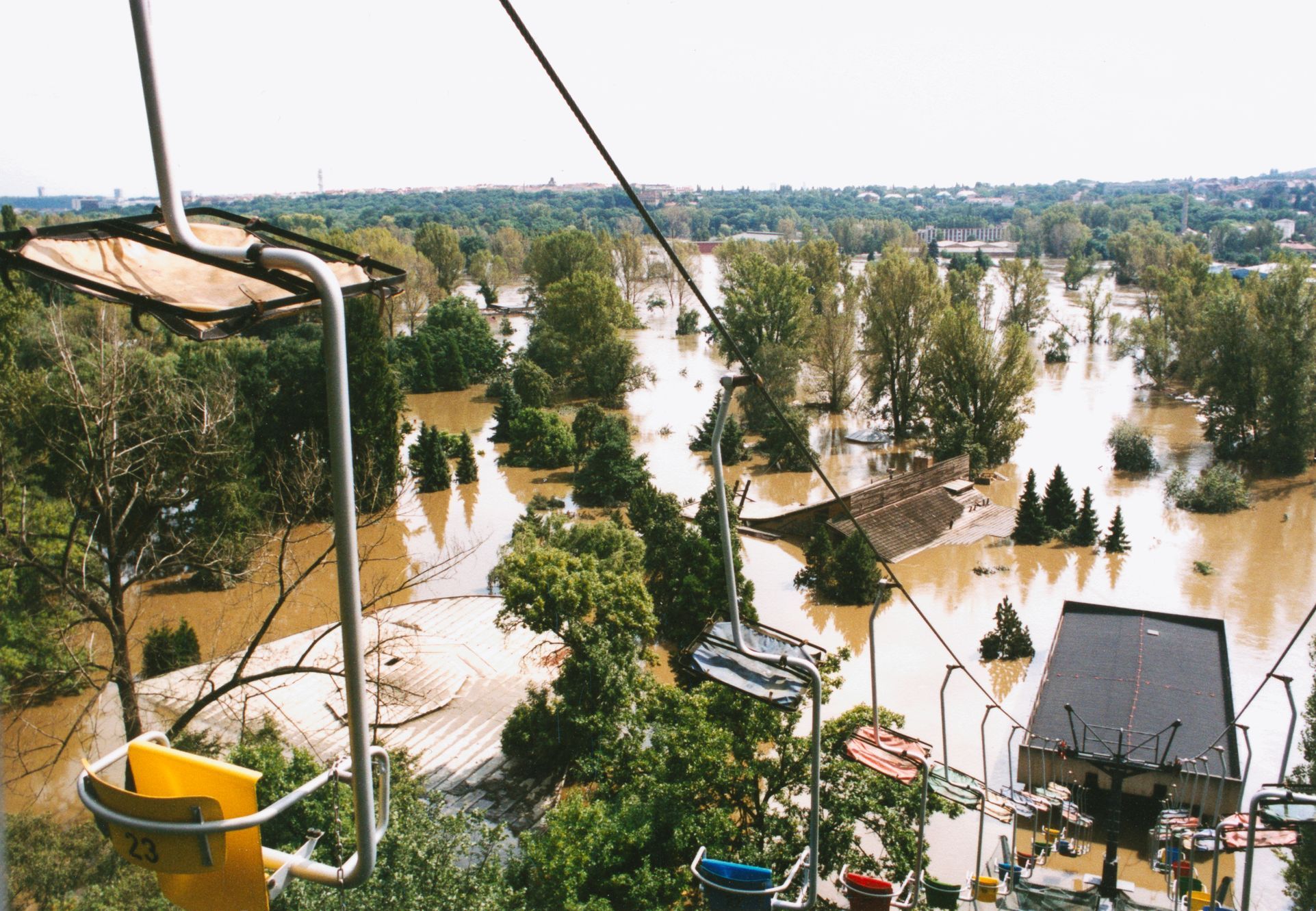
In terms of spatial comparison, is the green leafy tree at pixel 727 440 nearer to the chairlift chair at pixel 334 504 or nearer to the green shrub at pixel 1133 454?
the green shrub at pixel 1133 454

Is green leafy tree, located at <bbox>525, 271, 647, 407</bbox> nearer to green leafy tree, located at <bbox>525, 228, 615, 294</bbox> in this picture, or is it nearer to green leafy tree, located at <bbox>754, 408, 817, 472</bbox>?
green leafy tree, located at <bbox>754, 408, 817, 472</bbox>

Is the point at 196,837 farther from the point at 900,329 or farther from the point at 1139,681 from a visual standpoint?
the point at 900,329

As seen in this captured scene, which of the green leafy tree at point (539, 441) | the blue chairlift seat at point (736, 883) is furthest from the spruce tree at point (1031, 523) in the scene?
the blue chairlift seat at point (736, 883)

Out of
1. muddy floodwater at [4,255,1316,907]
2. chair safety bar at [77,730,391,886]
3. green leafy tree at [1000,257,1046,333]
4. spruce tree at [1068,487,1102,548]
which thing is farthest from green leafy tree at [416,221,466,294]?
chair safety bar at [77,730,391,886]

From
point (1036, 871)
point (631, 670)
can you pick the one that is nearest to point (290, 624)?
point (631, 670)

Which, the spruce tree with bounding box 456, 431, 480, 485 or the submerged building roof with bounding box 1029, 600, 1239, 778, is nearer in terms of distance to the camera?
the submerged building roof with bounding box 1029, 600, 1239, 778

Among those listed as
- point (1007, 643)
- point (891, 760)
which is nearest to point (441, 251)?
point (1007, 643)

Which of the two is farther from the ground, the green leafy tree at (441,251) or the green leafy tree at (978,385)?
the green leafy tree at (441,251)

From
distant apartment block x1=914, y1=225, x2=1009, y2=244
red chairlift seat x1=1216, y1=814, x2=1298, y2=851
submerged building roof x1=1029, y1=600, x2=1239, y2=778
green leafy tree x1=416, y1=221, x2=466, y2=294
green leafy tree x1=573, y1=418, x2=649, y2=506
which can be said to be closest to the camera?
red chairlift seat x1=1216, y1=814, x2=1298, y2=851
